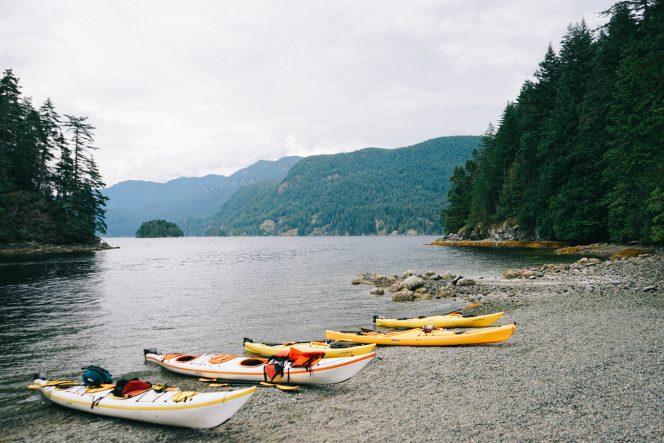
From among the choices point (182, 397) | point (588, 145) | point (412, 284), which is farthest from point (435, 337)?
point (588, 145)

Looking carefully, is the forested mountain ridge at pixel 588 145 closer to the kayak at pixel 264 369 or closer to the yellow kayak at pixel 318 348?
the yellow kayak at pixel 318 348

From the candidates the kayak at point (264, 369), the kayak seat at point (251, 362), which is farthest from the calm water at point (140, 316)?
the kayak seat at point (251, 362)

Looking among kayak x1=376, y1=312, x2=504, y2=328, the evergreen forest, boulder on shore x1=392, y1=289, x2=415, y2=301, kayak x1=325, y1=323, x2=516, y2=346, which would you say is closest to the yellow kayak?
kayak x1=325, y1=323, x2=516, y2=346

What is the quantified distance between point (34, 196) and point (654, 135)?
76560 mm

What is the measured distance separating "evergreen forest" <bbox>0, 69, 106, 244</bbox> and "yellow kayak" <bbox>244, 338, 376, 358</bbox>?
182 feet

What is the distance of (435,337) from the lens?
13312mm

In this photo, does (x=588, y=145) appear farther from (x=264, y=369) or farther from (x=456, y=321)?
(x=264, y=369)

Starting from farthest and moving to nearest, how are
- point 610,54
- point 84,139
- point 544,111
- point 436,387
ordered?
point 84,139 < point 544,111 < point 610,54 < point 436,387

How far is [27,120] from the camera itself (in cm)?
6225

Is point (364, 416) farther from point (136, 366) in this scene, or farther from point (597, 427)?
A: point (136, 366)

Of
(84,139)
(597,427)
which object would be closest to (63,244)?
(84,139)

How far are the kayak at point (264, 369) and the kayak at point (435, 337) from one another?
12.8 feet

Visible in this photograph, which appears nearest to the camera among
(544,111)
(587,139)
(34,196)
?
(587,139)

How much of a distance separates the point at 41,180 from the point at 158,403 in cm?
7166
